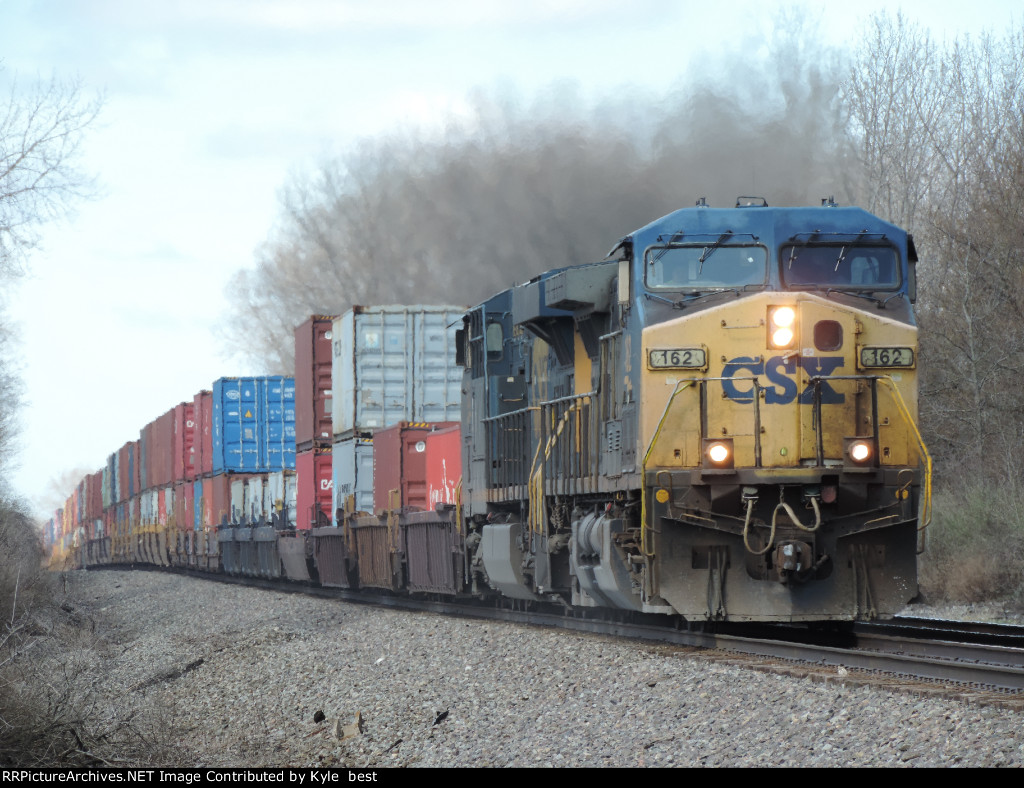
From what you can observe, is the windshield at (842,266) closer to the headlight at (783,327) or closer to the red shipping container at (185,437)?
the headlight at (783,327)

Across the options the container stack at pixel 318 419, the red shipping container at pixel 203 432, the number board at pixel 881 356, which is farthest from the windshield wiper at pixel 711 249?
the red shipping container at pixel 203 432

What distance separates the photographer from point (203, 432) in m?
30.8

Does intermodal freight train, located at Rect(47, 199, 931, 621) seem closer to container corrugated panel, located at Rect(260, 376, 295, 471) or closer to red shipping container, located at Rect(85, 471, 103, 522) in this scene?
container corrugated panel, located at Rect(260, 376, 295, 471)

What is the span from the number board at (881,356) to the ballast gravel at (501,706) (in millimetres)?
2613

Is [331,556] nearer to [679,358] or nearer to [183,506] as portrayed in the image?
[183,506]

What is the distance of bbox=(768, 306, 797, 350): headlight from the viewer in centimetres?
967

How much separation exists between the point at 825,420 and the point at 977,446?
12219mm

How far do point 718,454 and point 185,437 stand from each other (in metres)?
25.5

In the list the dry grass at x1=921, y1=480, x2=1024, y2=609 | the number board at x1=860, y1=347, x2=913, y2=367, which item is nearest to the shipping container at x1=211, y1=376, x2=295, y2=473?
the dry grass at x1=921, y1=480, x2=1024, y2=609

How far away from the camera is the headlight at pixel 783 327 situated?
31.7 feet

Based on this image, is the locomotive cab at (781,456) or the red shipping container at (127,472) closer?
the locomotive cab at (781,456)

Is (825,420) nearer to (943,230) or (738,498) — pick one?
(738,498)

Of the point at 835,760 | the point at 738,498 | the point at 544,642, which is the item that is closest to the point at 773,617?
the point at 738,498

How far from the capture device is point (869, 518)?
31.5 ft
